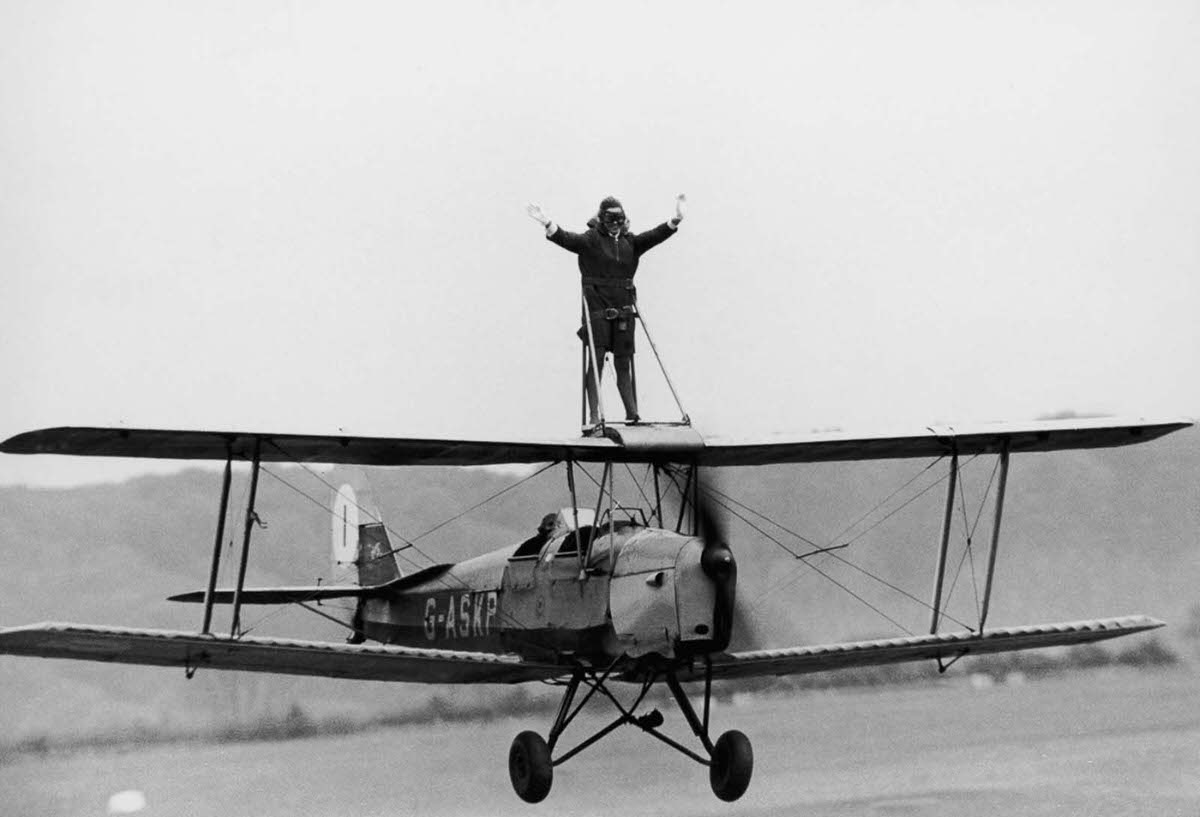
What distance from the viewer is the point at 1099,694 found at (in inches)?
789

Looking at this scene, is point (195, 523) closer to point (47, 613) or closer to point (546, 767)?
point (47, 613)

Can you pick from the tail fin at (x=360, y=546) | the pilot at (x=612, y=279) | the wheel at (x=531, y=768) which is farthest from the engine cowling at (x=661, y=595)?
the tail fin at (x=360, y=546)

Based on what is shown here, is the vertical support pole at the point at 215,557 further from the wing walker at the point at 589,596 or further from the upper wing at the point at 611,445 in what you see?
the upper wing at the point at 611,445

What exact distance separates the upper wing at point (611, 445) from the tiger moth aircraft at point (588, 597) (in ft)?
0.06

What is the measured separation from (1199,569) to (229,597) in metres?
13.4

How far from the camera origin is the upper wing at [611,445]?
12.7m

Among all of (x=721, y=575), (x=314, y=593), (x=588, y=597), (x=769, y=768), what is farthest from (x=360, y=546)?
(x=721, y=575)

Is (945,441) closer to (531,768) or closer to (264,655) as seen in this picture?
(531,768)

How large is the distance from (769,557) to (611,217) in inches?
358

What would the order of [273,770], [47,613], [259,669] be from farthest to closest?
[47,613] → [273,770] → [259,669]

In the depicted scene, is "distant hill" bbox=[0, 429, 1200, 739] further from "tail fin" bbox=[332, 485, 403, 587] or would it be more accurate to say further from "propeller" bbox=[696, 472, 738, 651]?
Answer: "propeller" bbox=[696, 472, 738, 651]

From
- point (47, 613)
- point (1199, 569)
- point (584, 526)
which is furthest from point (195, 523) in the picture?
point (584, 526)

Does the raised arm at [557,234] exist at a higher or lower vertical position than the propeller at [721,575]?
higher

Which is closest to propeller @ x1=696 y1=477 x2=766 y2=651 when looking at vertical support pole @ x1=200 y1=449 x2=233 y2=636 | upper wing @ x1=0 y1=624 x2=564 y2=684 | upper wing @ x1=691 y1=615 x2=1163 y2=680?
upper wing @ x1=691 y1=615 x2=1163 y2=680
